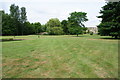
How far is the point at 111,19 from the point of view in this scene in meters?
18.9

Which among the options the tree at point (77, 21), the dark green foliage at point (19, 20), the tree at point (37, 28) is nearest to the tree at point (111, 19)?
the tree at point (77, 21)

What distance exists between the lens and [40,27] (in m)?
73.9

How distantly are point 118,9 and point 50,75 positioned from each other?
64.9 ft

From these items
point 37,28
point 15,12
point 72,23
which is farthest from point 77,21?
point 37,28

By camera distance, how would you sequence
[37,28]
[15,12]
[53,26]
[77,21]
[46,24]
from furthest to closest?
[37,28] < [46,24] < [53,26] < [15,12] < [77,21]

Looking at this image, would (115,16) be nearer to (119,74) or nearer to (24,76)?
(119,74)

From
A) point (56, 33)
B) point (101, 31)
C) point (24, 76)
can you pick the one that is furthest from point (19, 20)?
point (24, 76)

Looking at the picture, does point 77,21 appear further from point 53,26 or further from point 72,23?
point 53,26

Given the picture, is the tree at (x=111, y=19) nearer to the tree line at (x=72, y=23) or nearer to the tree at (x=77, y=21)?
the tree line at (x=72, y=23)

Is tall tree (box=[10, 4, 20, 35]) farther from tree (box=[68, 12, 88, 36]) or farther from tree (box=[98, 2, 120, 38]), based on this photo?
tree (box=[98, 2, 120, 38])

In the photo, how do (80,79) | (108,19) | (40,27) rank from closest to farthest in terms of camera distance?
(80,79), (108,19), (40,27)

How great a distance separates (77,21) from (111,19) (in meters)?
17.6

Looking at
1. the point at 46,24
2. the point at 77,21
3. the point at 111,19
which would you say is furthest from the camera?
the point at 46,24

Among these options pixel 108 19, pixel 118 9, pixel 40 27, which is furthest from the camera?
pixel 40 27
